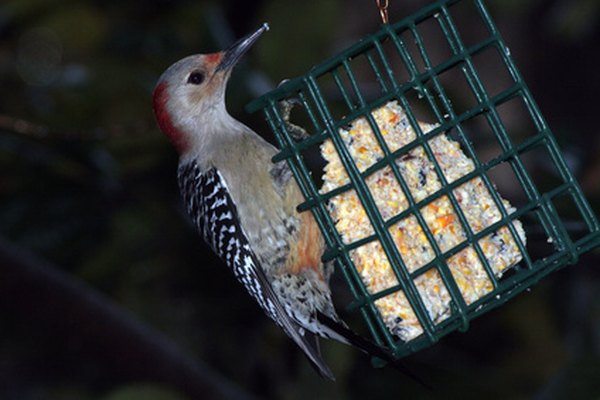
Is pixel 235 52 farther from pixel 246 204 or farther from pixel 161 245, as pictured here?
pixel 161 245

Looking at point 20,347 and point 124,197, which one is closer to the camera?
point 124,197

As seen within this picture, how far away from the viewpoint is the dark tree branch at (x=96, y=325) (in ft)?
14.5

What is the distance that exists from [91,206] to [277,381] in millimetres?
1359

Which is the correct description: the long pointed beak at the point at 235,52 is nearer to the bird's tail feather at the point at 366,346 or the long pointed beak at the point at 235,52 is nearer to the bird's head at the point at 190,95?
the bird's head at the point at 190,95

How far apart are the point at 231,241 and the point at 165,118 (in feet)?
2.03

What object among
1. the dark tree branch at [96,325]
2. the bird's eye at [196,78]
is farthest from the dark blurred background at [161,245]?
the bird's eye at [196,78]

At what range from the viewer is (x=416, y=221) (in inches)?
131

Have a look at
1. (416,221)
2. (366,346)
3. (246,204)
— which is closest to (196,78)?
(246,204)

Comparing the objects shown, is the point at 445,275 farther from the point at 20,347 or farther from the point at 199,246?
the point at 20,347

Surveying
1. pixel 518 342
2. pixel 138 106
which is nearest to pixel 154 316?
pixel 138 106

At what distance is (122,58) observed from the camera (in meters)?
5.24

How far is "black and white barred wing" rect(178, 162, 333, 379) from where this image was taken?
3.71 meters

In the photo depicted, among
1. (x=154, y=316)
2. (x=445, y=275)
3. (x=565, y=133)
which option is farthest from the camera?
(x=154, y=316)

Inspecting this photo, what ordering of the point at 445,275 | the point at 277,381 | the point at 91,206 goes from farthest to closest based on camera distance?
the point at 277,381
the point at 91,206
the point at 445,275
